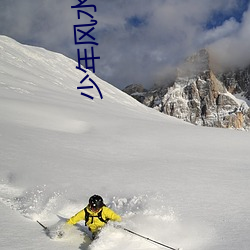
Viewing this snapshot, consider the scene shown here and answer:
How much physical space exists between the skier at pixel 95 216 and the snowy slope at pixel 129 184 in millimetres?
232

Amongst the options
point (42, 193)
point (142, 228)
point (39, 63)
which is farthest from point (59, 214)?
point (39, 63)

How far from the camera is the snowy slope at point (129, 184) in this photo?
5445 millimetres

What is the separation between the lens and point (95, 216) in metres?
5.80

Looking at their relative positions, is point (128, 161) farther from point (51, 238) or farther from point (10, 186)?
point (51, 238)

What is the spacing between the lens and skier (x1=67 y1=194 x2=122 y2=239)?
570cm

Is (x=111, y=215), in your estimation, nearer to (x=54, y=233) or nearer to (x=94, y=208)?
(x=94, y=208)

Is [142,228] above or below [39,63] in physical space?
below

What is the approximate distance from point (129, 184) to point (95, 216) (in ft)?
7.94

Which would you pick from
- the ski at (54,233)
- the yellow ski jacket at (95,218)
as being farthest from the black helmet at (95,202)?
the ski at (54,233)

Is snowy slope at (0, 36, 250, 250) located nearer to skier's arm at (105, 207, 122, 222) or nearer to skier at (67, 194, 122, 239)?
skier's arm at (105, 207, 122, 222)

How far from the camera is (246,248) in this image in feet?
15.4

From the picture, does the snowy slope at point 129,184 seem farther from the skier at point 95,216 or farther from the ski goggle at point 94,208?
the ski goggle at point 94,208

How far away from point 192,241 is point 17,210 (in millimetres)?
3702

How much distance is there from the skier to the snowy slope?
23 cm
